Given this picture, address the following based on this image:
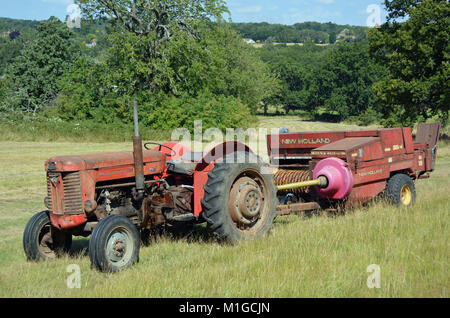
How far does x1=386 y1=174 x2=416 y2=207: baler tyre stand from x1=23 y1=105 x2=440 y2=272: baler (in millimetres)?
17

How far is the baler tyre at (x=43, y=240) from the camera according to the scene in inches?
225

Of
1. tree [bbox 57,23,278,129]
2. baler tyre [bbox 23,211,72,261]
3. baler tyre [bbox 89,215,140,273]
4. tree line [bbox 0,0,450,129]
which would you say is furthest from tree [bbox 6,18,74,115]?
baler tyre [bbox 89,215,140,273]

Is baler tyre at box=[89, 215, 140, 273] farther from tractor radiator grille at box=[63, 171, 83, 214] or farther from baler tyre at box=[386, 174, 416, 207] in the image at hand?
baler tyre at box=[386, 174, 416, 207]

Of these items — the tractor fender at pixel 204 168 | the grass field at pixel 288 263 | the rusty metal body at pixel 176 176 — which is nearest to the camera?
the grass field at pixel 288 263

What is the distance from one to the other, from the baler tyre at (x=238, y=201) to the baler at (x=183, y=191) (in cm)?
1

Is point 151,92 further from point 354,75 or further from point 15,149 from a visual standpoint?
point 354,75

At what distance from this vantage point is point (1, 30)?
15312 centimetres

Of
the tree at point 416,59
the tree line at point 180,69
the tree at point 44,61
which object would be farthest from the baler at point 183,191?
the tree at point 44,61

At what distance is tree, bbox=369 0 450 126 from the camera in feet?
80.2

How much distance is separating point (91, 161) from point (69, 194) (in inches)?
17.5

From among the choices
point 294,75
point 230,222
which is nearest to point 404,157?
point 230,222

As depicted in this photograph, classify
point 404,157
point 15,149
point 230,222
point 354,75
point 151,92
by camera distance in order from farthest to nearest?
point 354,75 < point 151,92 < point 15,149 < point 404,157 < point 230,222

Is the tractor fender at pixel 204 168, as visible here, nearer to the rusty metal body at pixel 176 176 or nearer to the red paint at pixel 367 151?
the rusty metal body at pixel 176 176

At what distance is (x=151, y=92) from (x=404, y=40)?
1359 centimetres
